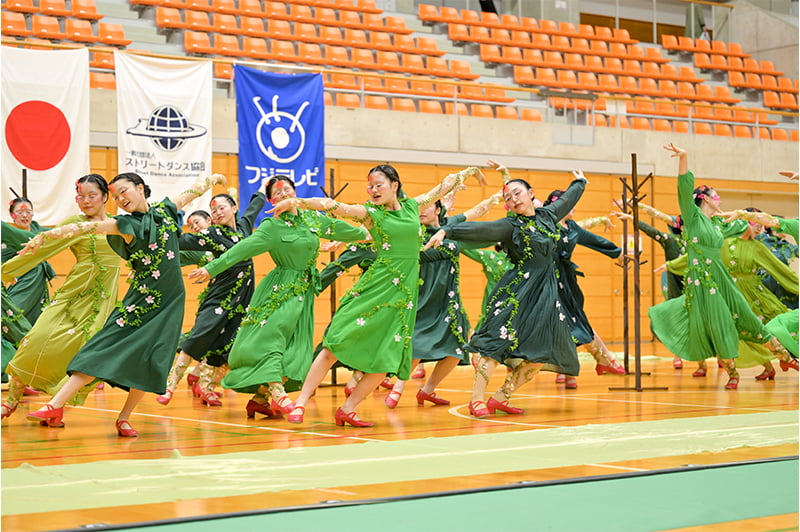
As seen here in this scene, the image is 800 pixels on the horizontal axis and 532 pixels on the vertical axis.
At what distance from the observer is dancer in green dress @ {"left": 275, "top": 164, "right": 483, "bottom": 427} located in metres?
6.11

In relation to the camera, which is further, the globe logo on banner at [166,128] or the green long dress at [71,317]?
the globe logo on banner at [166,128]

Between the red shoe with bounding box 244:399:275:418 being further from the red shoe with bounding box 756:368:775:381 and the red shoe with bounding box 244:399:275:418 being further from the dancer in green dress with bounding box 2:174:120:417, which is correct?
the red shoe with bounding box 756:368:775:381

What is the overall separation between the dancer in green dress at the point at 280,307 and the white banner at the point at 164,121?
4915 mm

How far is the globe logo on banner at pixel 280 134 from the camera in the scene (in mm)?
11961

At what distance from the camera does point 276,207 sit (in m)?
6.19

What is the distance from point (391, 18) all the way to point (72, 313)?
42.1 feet

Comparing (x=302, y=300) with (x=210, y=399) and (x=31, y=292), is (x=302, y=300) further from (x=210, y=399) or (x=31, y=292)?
(x=31, y=292)

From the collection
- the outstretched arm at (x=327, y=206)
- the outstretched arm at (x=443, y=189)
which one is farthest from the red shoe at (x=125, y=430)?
the outstretched arm at (x=443, y=189)

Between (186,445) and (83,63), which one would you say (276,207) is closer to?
(186,445)

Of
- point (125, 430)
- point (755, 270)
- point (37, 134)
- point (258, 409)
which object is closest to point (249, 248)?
point (258, 409)

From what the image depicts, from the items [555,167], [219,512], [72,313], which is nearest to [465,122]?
[555,167]

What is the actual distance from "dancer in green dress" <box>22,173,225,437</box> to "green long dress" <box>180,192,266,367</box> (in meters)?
1.55

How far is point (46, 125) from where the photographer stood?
11180 millimetres

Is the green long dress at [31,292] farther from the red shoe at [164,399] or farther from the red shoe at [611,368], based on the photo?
the red shoe at [611,368]
